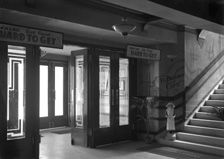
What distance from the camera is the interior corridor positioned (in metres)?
5.29

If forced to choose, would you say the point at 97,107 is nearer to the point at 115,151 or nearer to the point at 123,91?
the point at 123,91

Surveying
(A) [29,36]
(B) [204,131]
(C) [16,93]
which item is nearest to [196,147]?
(B) [204,131]

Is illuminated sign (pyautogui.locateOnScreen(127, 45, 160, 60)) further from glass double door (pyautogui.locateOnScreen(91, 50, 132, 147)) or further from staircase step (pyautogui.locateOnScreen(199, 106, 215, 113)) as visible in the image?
staircase step (pyautogui.locateOnScreen(199, 106, 215, 113))

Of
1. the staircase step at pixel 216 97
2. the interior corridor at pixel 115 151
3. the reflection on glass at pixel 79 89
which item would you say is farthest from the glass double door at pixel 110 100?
the staircase step at pixel 216 97

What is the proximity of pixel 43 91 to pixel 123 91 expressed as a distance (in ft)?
9.62

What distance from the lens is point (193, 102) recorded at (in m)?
6.92

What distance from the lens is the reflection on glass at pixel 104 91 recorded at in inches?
252

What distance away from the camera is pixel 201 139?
5906 mm

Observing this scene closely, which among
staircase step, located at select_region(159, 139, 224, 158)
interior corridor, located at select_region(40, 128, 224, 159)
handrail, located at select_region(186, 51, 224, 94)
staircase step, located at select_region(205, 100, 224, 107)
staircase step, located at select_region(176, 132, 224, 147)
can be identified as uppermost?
handrail, located at select_region(186, 51, 224, 94)

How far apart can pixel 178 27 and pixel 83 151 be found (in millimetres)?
3884

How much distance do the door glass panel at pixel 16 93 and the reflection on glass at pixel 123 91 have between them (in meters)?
2.69

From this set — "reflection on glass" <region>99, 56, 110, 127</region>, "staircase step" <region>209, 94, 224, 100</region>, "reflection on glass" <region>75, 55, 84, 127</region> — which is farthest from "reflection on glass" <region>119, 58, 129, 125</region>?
"staircase step" <region>209, 94, 224, 100</region>

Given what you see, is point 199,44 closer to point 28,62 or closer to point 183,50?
point 183,50

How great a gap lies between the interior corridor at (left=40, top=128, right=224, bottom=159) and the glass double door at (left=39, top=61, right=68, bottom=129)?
1760mm
